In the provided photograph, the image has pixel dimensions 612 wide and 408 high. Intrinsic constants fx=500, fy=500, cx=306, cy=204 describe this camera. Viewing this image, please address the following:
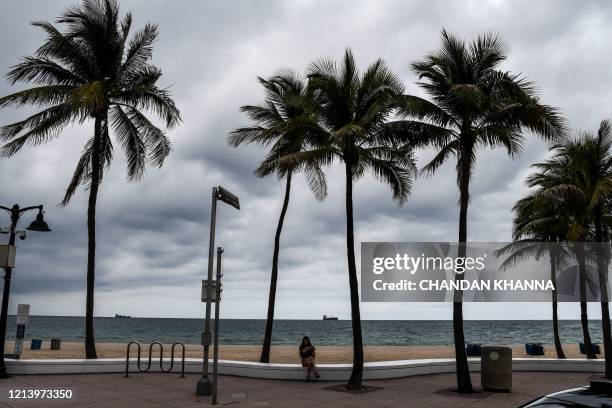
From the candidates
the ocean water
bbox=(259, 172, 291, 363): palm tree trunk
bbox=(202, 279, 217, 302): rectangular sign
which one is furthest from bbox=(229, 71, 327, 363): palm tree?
the ocean water

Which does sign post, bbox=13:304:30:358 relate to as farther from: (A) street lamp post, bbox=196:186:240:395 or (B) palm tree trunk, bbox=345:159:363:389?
(B) palm tree trunk, bbox=345:159:363:389

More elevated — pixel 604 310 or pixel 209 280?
A: pixel 209 280

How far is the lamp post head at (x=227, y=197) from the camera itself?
12617 mm

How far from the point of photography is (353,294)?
14.4 m

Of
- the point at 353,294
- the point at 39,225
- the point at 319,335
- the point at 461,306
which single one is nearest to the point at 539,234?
the point at 461,306

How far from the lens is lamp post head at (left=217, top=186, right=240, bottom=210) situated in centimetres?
1262

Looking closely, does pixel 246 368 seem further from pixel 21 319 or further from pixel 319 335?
pixel 319 335

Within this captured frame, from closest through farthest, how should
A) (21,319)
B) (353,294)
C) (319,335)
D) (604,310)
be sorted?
(353,294), (21,319), (604,310), (319,335)

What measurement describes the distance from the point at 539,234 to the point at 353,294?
52.0 ft

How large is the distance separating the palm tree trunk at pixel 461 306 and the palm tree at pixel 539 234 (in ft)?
29.3

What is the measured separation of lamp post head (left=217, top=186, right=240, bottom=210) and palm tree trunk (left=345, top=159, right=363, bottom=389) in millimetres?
3525

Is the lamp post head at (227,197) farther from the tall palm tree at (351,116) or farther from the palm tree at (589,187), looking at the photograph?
the palm tree at (589,187)

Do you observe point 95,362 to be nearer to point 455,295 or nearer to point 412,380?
point 412,380

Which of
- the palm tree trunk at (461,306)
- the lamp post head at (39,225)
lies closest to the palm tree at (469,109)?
the palm tree trunk at (461,306)
